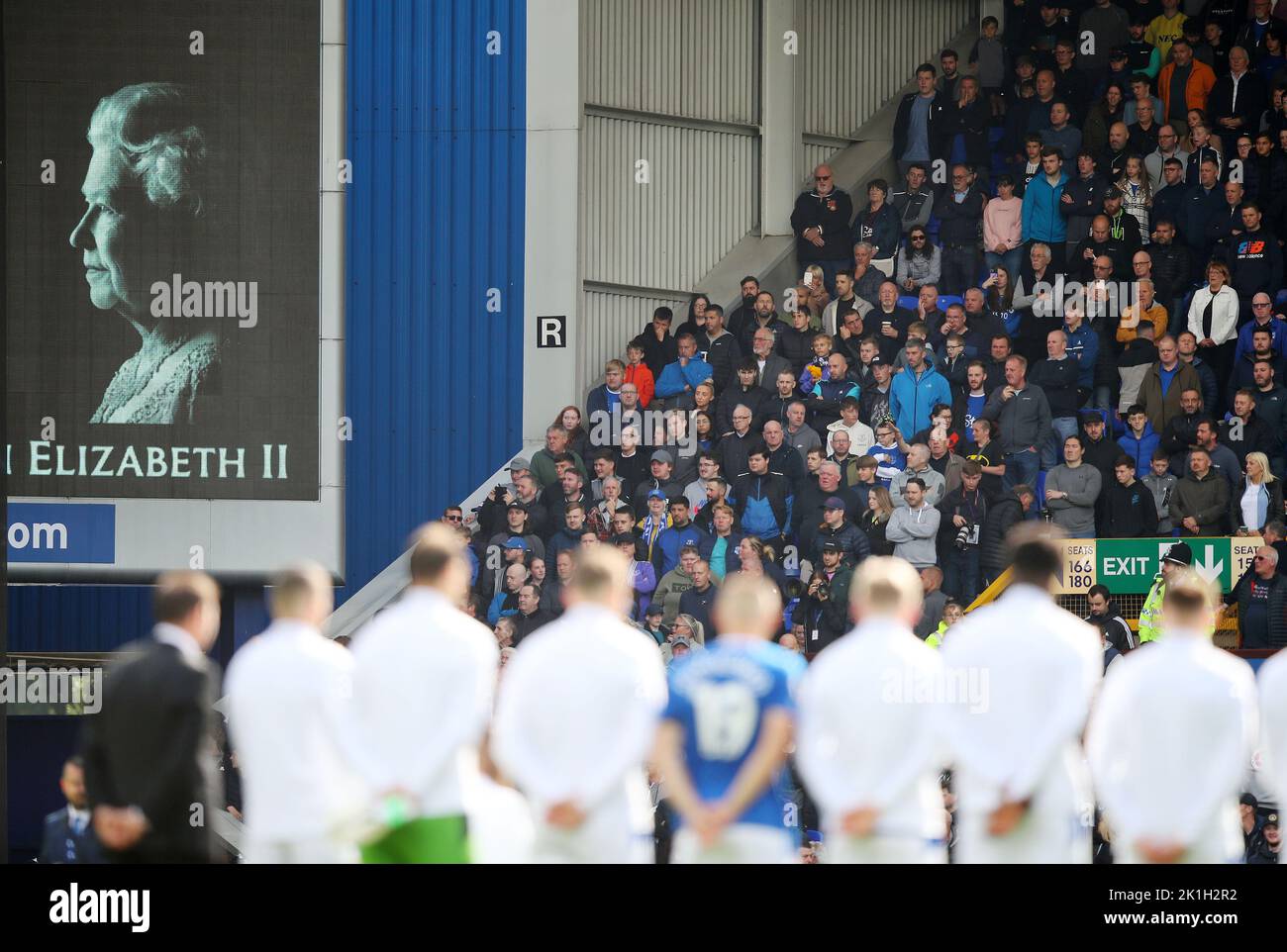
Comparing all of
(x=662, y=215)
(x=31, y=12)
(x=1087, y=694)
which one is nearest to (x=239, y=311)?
(x=31, y=12)

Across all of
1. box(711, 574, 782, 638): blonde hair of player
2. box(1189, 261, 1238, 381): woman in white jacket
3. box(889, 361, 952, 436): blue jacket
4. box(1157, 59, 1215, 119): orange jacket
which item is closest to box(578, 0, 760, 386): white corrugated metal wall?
box(889, 361, 952, 436): blue jacket

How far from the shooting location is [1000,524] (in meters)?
14.1

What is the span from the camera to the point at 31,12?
16.7 meters

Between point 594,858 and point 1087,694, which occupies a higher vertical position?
point 1087,694

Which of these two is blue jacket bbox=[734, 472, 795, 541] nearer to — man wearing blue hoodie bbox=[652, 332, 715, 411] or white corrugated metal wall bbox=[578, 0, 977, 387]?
man wearing blue hoodie bbox=[652, 332, 715, 411]

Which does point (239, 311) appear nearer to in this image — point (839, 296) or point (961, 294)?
point (839, 296)

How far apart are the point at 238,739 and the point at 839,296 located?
9.90m

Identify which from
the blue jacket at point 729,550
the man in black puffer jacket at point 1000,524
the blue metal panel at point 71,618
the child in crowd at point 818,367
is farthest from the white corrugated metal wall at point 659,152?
the man in black puffer jacket at point 1000,524

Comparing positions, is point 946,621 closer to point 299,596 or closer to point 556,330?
point 556,330

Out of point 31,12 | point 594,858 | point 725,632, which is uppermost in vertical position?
point 31,12

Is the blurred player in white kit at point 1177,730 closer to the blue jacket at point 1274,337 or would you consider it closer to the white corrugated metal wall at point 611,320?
the blue jacket at point 1274,337

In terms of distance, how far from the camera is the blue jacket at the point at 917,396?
593 inches

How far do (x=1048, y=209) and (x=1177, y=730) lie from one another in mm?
9931

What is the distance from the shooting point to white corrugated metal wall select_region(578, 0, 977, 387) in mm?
18891
